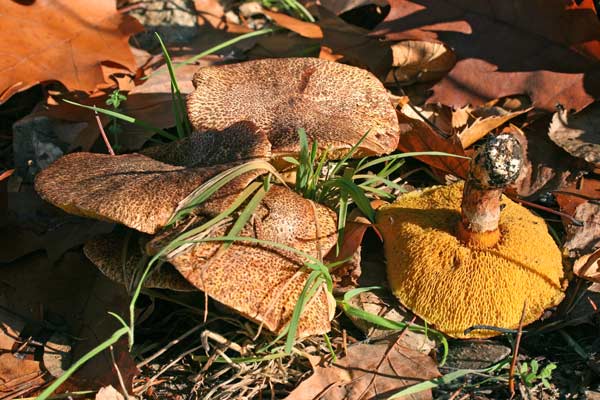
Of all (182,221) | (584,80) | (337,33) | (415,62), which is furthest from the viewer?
(337,33)

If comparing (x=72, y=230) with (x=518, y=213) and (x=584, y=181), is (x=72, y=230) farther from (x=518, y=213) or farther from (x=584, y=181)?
(x=584, y=181)

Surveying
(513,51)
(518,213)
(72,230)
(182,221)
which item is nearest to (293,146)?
(182,221)

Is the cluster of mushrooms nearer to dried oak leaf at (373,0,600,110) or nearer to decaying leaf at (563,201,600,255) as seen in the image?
decaying leaf at (563,201,600,255)

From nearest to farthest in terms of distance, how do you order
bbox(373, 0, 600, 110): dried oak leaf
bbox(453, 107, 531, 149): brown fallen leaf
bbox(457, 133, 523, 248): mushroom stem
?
1. bbox(457, 133, 523, 248): mushroom stem
2. bbox(453, 107, 531, 149): brown fallen leaf
3. bbox(373, 0, 600, 110): dried oak leaf

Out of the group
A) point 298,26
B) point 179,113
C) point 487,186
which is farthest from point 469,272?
point 298,26

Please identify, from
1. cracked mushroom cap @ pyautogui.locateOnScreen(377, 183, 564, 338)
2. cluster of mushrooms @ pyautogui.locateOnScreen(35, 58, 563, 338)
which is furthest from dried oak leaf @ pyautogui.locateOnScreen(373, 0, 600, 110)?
cracked mushroom cap @ pyautogui.locateOnScreen(377, 183, 564, 338)
